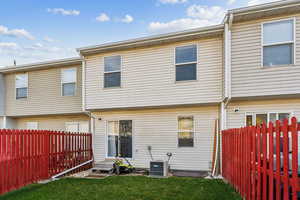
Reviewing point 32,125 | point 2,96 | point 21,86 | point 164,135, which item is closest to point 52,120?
point 32,125

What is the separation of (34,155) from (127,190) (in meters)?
3.12

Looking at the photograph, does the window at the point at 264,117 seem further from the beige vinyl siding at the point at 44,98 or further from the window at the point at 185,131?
the beige vinyl siding at the point at 44,98

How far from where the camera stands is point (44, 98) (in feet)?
37.2

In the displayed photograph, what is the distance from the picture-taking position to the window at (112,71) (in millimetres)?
9260

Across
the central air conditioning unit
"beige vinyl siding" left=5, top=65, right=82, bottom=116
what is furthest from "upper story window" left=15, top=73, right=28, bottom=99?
the central air conditioning unit

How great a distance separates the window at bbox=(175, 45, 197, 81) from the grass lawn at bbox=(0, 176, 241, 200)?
12.2ft

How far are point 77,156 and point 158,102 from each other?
13.0 ft

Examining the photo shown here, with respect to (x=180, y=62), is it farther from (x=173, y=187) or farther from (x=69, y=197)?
(x=69, y=197)

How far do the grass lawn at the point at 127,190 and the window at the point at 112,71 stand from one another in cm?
404

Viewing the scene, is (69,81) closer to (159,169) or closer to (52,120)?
(52,120)

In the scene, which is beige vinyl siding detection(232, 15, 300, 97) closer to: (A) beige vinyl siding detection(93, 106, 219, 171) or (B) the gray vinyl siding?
(A) beige vinyl siding detection(93, 106, 219, 171)

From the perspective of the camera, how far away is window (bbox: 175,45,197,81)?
8117mm

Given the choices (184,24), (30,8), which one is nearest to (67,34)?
(30,8)

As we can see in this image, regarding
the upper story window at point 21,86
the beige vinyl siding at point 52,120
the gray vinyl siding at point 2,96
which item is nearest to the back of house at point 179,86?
the beige vinyl siding at point 52,120
